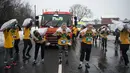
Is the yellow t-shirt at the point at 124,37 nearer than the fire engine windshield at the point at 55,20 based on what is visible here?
Yes

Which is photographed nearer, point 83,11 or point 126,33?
point 126,33

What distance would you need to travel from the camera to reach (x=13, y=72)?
945 centimetres

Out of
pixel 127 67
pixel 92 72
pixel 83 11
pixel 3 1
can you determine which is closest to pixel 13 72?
pixel 92 72

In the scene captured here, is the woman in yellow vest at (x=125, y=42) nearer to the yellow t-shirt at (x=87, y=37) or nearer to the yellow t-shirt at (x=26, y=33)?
the yellow t-shirt at (x=87, y=37)

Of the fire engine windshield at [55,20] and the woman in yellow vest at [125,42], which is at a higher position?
the fire engine windshield at [55,20]

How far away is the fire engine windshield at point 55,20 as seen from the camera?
61.2 ft

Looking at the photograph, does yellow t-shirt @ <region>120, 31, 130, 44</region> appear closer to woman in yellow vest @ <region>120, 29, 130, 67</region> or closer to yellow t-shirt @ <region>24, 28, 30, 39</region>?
woman in yellow vest @ <region>120, 29, 130, 67</region>

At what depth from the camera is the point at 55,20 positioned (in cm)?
1875

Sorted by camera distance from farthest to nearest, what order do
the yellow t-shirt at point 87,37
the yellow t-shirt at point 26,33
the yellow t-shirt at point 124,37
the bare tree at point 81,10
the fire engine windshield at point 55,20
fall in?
the bare tree at point 81,10, the fire engine windshield at point 55,20, the yellow t-shirt at point 26,33, the yellow t-shirt at point 124,37, the yellow t-shirt at point 87,37

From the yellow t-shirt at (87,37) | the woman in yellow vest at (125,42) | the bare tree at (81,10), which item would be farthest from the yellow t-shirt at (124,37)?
the bare tree at (81,10)

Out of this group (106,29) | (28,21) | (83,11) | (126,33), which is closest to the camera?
(126,33)

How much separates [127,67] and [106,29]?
22.1 feet

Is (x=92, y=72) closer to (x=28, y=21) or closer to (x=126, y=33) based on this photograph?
(x=126, y=33)

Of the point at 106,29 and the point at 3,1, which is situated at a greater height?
the point at 3,1
